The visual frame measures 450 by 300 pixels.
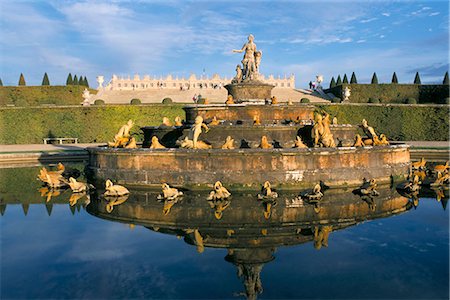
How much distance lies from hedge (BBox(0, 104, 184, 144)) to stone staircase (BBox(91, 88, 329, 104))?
2286 centimetres

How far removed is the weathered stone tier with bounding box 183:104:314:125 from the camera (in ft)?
74.3

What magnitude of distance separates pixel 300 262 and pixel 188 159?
8910 millimetres

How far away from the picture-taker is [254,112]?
74.3 ft

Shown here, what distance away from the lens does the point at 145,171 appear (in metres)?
17.8

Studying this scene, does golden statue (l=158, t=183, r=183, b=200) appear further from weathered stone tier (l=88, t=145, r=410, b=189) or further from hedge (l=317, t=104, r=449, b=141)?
hedge (l=317, t=104, r=449, b=141)

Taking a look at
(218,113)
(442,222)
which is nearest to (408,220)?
(442,222)

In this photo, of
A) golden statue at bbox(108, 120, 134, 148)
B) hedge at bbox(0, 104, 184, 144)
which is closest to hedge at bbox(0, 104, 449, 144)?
hedge at bbox(0, 104, 184, 144)

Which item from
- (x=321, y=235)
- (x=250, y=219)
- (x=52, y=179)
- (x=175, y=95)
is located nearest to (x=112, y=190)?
(x=52, y=179)

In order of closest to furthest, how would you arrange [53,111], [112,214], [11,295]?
[11,295]
[112,214]
[53,111]

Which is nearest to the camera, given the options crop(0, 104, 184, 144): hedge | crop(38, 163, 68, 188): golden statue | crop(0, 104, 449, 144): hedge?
crop(38, 163, 68, 188): golden statue

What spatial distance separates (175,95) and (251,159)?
54.4 metres

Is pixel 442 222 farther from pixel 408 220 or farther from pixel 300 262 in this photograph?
pixel 300 262

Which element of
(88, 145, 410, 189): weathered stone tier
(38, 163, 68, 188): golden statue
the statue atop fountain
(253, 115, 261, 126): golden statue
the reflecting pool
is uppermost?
the statue atop fountain

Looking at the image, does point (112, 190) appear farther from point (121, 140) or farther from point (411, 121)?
point (411, 121)
